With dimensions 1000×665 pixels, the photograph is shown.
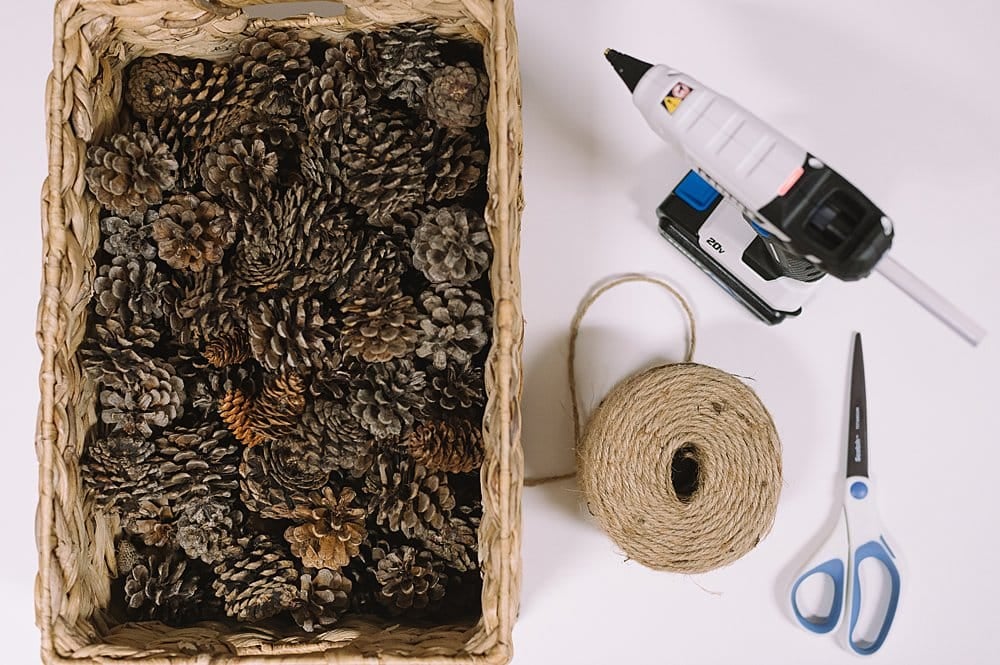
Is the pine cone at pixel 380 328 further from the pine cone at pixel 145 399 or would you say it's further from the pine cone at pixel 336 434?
the pine cone at pixel 145 399

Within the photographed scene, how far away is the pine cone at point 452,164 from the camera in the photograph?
77 cm

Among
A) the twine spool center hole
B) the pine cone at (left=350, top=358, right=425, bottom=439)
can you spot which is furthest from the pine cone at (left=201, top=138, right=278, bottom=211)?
the twine spool center hole

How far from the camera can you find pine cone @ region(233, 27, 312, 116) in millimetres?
789

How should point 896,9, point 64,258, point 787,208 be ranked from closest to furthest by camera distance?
point 787,208, point 64,258, point 896,9

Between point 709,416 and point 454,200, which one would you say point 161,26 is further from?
point 709,416

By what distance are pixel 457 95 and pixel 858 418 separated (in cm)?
58

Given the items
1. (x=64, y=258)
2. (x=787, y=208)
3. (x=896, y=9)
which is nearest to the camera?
(x=787, y=208)

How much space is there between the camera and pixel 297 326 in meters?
0.77

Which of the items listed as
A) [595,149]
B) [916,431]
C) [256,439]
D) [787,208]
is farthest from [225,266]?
[916,431]

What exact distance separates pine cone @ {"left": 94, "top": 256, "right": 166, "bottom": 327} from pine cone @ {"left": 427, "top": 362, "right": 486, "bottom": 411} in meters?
0.29

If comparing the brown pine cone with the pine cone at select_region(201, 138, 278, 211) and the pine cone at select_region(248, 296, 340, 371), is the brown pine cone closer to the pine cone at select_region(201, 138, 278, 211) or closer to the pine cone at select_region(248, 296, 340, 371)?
the pine cone at select_region(248, 296, 340, 371)

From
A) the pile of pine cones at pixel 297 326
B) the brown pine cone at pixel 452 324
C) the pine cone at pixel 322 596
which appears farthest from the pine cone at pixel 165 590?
the brown pine cone at pixel 452 324

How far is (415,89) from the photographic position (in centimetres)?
78

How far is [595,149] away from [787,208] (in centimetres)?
31
